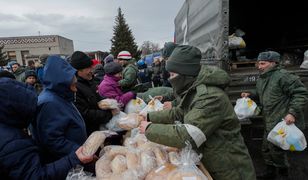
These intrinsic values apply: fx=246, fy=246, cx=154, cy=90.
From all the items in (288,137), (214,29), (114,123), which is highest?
(214,29)

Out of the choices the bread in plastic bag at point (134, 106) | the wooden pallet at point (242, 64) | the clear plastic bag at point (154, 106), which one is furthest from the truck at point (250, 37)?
the bread in plastic bag at point (134, 106)

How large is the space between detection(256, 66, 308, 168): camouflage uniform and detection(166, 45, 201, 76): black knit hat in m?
2.19

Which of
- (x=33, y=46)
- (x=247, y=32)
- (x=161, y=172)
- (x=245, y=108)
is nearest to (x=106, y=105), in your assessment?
(x=161, y=172)

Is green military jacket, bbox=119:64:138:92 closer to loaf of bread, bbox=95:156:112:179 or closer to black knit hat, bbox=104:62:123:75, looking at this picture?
black knit hat, bbox=104:62:123:75

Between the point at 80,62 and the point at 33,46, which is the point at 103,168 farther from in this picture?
the point at 33,46

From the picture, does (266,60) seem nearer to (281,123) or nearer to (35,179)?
(281,123)

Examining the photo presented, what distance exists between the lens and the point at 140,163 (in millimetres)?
1520

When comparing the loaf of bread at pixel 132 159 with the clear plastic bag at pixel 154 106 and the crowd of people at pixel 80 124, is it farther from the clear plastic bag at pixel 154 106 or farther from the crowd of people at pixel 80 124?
the clear plastic bag at pixel 154 106

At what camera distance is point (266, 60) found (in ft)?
11.6

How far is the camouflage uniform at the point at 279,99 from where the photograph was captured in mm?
3284

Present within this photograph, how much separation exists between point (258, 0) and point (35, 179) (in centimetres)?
669

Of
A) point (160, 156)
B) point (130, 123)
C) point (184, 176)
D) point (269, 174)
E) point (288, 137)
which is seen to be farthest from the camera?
point (269, 174)

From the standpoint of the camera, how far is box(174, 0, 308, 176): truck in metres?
3.33

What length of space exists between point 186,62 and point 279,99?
233cm
